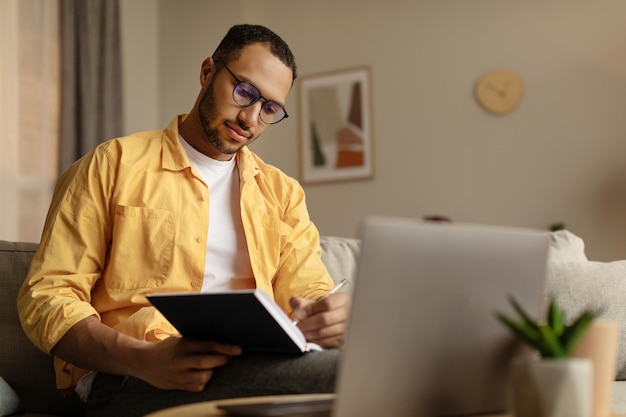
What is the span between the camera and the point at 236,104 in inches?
72.4

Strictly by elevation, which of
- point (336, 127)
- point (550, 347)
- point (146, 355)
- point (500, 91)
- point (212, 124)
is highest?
point (500, 91)

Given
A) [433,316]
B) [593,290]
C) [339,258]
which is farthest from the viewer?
[339,258]

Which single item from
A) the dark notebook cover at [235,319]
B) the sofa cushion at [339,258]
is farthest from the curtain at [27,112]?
the dark notebook cover at [235,319]

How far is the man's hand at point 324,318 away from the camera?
4.91ft

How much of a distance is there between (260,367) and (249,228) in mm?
549

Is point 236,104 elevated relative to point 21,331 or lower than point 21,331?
elevated

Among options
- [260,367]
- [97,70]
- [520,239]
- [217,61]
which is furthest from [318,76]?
[520,239]

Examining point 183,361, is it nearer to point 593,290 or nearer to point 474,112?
point 593,290

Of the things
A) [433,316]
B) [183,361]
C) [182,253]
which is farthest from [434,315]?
[182,253]

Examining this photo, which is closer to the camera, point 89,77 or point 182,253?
point 182,253

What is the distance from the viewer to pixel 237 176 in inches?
75.0

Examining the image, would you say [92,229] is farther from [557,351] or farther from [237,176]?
[557,351]

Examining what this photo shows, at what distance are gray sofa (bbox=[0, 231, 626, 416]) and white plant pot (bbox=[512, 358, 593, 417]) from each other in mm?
980

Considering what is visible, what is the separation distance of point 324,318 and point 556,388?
0.74m
